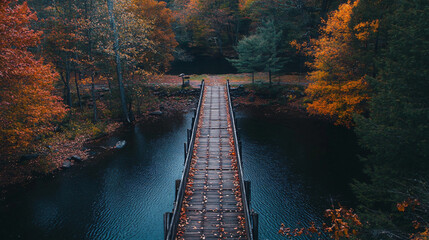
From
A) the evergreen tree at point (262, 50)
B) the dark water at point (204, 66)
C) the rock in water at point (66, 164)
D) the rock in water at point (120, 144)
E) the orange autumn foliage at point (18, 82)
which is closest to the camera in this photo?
the orange autumn foliage at point (18, 82)

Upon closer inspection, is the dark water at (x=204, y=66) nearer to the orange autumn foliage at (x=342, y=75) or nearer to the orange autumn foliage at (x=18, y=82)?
the orange autumn foliage at (x=342, y=75)

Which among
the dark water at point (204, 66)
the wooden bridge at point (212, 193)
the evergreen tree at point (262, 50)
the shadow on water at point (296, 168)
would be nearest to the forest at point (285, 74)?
the evergreen tree at point (262, 50)

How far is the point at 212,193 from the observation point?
11891mm

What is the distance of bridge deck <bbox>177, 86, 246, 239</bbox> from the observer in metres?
9.99

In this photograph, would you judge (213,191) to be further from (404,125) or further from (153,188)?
(404,125)

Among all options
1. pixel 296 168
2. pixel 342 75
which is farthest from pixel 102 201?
pixel 342 75

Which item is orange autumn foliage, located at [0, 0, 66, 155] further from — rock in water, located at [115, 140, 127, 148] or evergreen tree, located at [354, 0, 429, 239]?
evergreen tree, located at [354, 0, 429, 239]

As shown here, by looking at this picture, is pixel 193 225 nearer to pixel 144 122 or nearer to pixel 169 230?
pixel 169 230

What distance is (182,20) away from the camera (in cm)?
4622

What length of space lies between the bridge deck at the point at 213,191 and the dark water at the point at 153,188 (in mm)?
3523

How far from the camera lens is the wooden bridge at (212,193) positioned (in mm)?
9836

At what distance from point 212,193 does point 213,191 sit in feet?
0.48

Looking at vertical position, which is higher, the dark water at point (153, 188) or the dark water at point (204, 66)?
the dark water at point (204, 66)

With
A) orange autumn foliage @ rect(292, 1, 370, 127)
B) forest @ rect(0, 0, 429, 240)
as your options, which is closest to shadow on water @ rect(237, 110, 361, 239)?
forest @ rect(0, 0, 429, 240)
